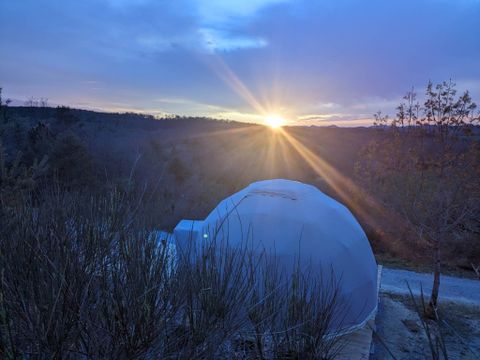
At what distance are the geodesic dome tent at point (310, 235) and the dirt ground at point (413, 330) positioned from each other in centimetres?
→ 98

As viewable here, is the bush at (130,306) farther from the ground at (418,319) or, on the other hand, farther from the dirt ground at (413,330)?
the dirt ground at (413,330)

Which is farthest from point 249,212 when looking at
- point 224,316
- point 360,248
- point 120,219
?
point 224,316

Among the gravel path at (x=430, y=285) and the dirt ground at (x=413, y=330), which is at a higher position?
the dirt ground at (x=413, y=330)

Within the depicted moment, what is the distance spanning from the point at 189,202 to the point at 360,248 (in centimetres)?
2018

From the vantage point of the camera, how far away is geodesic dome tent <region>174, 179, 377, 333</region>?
23.1ft

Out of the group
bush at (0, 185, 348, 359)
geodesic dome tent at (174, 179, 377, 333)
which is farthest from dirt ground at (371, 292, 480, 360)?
bush at (0, 185, 348, 359)

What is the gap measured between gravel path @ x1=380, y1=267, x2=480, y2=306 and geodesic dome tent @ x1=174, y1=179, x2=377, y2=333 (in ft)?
15.5

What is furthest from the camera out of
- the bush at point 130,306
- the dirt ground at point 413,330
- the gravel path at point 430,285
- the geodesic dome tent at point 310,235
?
the gravel path at point 430,285

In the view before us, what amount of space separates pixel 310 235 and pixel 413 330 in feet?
12.6

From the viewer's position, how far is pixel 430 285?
524 inches

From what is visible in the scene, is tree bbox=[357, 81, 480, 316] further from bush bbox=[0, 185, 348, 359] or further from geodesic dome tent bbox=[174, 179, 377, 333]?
bush bbox=[0, 185, 348, 359]

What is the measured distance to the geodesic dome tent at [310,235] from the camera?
277 inches

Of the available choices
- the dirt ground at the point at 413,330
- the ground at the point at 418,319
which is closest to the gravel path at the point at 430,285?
the ground at the point at 418,319

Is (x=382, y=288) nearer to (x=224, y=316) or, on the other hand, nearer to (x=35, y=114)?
(x=224, y=316)
